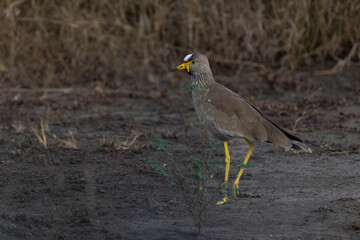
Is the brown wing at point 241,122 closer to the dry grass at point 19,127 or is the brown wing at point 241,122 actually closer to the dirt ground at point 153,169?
the dirt ground at point 153,169

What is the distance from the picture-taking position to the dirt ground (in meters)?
4.35

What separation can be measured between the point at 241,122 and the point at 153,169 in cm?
118

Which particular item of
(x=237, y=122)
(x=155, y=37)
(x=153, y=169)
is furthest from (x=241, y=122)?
(x=155, y=37)

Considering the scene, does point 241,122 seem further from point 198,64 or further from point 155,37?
point 155,37

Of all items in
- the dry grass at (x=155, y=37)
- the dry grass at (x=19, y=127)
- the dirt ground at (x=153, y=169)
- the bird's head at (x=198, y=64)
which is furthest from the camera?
the dry grass at (x=155, y=37)

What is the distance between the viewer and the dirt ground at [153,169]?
14.3ft

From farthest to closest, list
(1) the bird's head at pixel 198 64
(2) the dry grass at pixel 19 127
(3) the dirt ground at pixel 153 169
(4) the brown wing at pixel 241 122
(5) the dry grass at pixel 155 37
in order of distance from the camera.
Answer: (5) the dry grass at pixel 155 37, (2) the dry grass at pixel 19 127, (1) the bird's head at pixel 198 64, (4) the brown wing at pixel 241 122, (3) the dirt ground at pixel 153 169

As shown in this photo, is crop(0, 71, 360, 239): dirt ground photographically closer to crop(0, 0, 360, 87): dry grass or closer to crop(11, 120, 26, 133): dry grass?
crop(11, 120, 26, 133): dry grass

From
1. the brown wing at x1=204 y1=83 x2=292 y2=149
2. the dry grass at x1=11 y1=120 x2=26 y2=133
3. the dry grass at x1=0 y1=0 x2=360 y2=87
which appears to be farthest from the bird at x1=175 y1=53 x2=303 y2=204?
the dry grass at x1=0 y1=0 x2=360 y2=87

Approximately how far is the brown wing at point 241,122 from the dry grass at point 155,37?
4495 mm

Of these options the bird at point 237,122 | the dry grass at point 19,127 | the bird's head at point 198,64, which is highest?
the bird's head at point 198,64

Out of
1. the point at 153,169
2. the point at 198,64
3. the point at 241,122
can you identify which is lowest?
the point at 153,169

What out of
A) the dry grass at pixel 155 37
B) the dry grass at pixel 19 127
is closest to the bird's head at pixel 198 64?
the dry grass at pixel 19 127

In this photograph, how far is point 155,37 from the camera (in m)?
10.2
